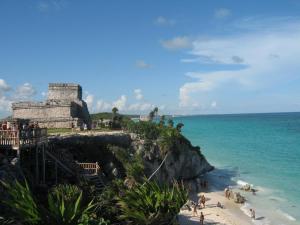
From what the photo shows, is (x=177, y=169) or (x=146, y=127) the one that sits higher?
(x=146, y=127)

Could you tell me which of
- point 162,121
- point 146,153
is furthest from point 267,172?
point 146,153

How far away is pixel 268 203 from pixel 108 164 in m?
13.0

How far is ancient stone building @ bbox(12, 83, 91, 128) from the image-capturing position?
3269 cm

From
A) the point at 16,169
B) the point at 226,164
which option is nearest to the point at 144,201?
the point at 16,169

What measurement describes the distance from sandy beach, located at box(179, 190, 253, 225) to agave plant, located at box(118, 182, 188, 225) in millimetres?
9346

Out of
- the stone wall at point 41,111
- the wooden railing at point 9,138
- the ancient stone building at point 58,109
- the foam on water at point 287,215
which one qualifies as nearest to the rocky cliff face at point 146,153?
the ancient stone building at point 58,109

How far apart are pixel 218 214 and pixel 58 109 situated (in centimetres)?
1513

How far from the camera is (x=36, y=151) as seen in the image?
748 inches

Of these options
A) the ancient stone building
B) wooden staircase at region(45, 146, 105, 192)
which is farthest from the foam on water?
the ancient stone building

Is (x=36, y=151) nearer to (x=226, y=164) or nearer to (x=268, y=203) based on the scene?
(x=268, y=203)

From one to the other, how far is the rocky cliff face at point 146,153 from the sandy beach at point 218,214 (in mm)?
3482

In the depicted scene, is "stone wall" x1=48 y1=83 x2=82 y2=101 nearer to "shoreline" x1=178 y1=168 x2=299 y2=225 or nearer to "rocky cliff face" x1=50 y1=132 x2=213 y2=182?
"rocky cliff face" x1=50 y1=132 x2=213 y2=182

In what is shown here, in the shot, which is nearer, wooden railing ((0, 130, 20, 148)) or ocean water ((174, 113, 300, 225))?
wooden railing ((0, 130, 20, 148))

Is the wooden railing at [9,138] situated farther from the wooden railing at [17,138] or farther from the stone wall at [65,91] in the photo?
the stone wall at [65,91]
